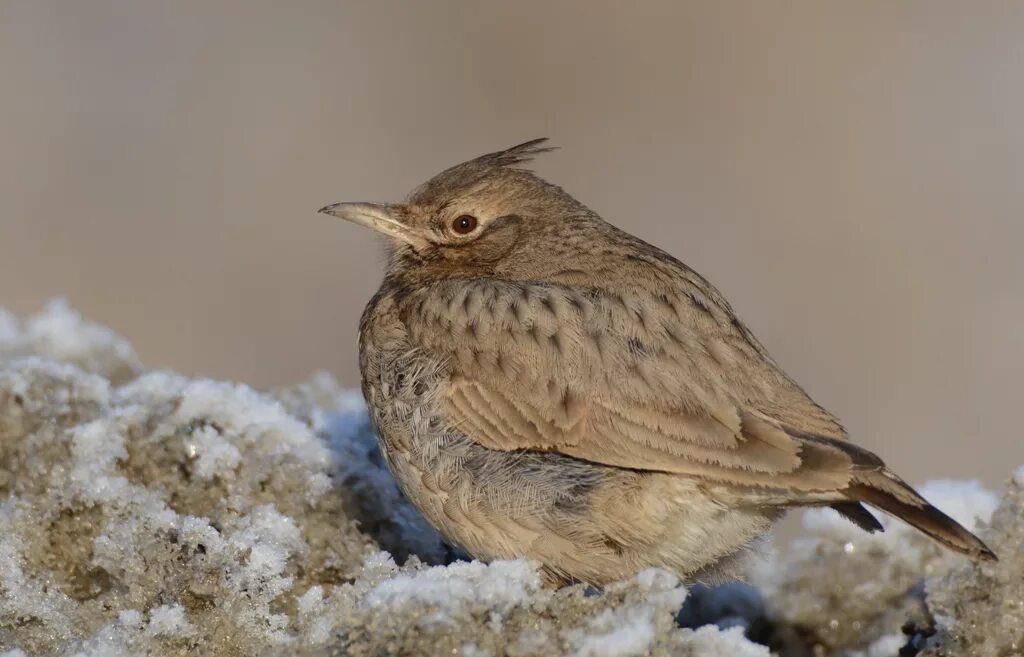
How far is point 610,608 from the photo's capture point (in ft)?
14.0

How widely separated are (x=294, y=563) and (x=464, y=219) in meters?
1.87

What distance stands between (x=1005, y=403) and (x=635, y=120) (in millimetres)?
5227

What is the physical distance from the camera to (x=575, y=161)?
1384 centimetres

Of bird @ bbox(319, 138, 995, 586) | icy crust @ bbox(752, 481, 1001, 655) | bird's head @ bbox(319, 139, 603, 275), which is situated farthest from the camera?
bird's head @ bbox(319, 139, 603, 275)

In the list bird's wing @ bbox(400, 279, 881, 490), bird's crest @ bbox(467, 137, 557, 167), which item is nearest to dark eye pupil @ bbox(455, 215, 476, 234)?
bird's crest @ bbox(467, 137, 557, 167)

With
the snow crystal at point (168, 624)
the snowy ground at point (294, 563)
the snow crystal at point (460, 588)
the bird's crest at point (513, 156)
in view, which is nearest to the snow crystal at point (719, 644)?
the snowy ground at point (294, 563)

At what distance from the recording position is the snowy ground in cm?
420

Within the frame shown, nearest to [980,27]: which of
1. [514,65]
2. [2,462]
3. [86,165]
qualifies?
[514,65]

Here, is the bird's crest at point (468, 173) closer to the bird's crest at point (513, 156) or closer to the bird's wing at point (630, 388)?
the bird's crest at point (513, 156)

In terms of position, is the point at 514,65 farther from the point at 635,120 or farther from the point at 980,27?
the point at 980,27

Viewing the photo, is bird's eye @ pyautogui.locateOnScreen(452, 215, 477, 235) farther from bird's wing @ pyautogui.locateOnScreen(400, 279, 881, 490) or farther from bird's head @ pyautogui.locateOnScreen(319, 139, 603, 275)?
bird's wing @ pyautogui.locateOnScreen(400, 279, 881, 490)

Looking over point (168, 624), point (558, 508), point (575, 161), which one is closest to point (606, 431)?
point (558, 508)

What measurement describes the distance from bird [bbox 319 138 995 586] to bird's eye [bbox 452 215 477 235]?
0.56 metres

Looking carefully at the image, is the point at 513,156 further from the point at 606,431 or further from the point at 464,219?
the point at 606,431
